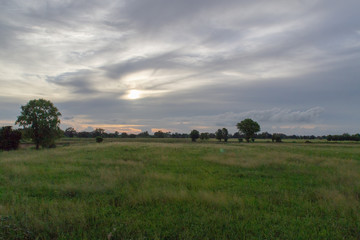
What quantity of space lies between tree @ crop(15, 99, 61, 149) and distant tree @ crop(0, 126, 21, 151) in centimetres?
206

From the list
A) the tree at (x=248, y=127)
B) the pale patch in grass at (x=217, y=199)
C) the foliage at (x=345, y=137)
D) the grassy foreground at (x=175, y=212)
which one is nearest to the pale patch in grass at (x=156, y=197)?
the grassy foreground at (x=175, y=212)

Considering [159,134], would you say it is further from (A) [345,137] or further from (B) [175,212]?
(B) [175,212]

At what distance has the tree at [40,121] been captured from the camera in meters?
42.1

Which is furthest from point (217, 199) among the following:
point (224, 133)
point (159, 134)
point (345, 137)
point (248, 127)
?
point (159, 134)

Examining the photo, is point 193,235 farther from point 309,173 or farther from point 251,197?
point 309,173

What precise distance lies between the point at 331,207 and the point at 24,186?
12.2 metres

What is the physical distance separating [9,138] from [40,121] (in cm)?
616

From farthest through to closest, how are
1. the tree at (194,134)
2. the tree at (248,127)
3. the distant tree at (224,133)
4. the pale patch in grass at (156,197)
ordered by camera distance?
the distant tree at (224,133) < the tree at (194,134) < the tree at (248,127) < the pale patch in grass at (156,197)

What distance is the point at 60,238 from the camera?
16.0ft

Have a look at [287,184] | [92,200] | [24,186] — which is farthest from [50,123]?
A: [287,184]

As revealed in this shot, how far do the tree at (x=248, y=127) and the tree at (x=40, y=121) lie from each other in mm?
69648

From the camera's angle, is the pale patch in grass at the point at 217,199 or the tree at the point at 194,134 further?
the tree at the point at 194,134

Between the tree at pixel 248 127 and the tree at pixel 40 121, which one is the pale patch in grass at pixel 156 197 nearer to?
the tree at pixel 40 121

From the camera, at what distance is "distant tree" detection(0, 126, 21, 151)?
133ft
